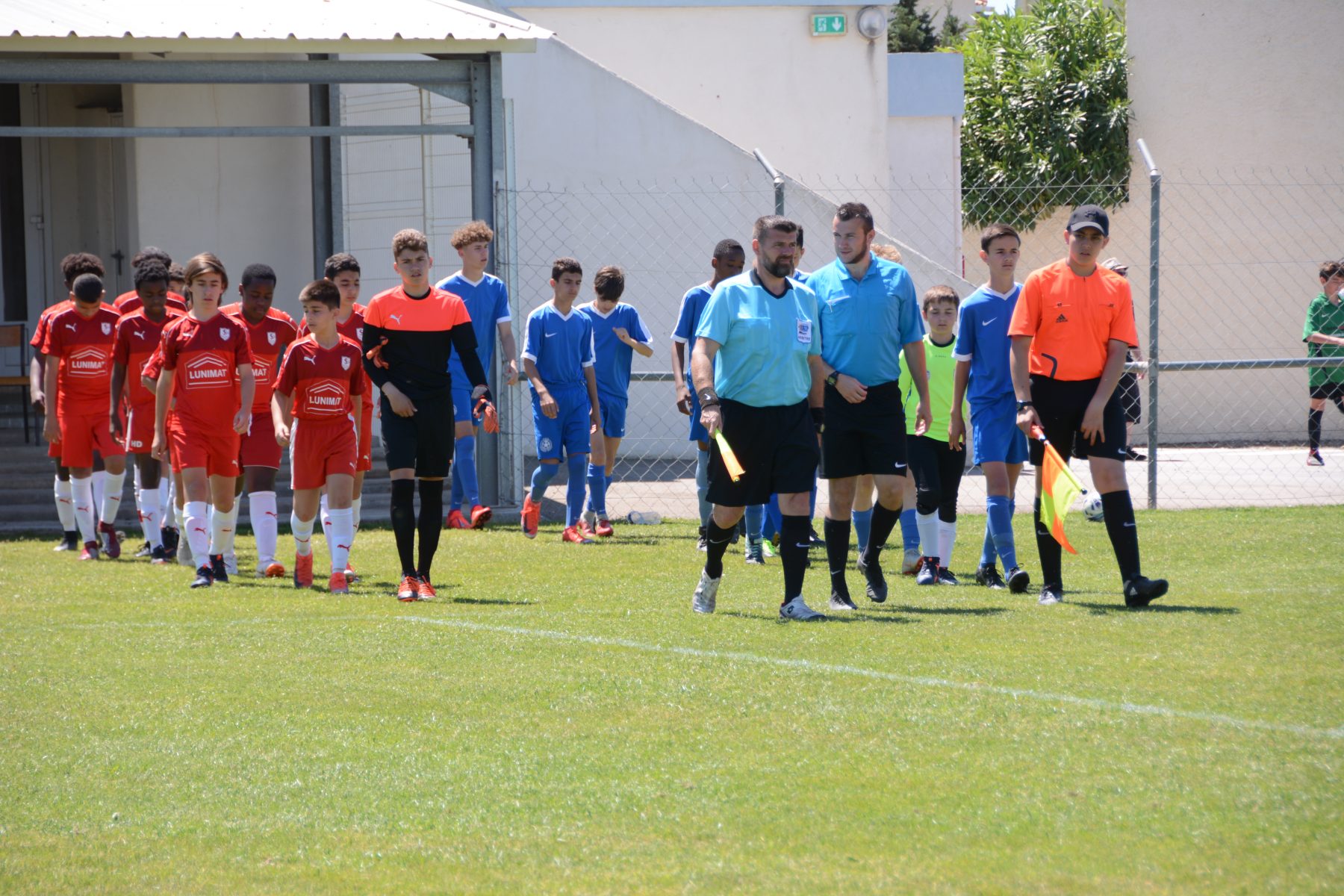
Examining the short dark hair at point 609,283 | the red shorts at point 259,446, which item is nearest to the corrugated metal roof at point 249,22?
the short dark hair at point 609,283

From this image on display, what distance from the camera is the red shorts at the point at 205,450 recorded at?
364 inches

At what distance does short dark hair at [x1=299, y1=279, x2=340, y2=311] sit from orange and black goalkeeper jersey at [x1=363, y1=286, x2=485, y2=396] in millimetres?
599

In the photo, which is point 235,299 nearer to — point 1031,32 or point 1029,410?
point 1029,410

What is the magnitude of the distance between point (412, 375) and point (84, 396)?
12.6ft

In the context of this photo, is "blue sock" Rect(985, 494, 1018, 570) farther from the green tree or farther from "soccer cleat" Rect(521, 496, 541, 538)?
the green tree

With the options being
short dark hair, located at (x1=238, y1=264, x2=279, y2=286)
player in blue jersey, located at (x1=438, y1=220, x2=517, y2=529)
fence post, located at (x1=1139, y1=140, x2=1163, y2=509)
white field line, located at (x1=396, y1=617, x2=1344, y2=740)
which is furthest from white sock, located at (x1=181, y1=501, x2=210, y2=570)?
fence post, located at (x1=1139, y1=140, x2=1163, y2=509)

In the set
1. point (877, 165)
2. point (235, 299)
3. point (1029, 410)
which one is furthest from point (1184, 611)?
point (877, 165)

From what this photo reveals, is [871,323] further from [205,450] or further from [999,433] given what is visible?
[205,450]

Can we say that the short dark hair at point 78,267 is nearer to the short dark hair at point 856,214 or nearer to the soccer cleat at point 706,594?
the soccer cleat at point 706,594

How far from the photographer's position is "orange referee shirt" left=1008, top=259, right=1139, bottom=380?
24.9ft

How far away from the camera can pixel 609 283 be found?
11.5 m

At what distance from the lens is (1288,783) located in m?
4.28

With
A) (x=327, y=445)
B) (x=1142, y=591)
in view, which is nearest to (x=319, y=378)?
(x=327, y=445)

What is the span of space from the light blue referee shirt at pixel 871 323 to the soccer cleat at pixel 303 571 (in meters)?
3.42
